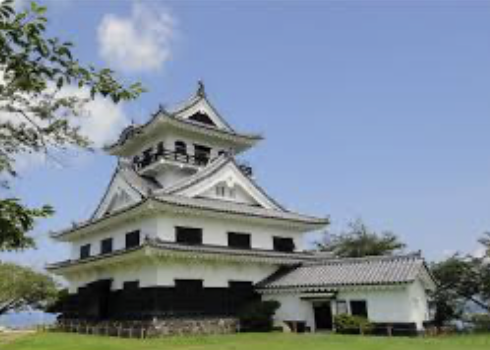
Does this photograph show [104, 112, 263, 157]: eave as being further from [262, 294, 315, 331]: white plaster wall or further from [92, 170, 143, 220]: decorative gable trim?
[262, 294, 315, 331]: white plaster wall

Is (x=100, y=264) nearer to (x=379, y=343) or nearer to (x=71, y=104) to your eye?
(x=379, y=343)

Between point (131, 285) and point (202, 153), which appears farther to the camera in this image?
point (202, 153)

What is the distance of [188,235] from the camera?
26.3 meters

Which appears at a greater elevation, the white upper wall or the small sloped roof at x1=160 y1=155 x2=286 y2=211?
the small sloped roof at x1=160 y1=155 x2=286 y2=211

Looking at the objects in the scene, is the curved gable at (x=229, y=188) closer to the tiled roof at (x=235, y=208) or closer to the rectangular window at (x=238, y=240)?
the tiled roof at (x=235, y=208)

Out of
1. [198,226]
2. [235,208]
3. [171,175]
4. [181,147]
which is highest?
[181,147]

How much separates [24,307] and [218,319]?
72.4 ft

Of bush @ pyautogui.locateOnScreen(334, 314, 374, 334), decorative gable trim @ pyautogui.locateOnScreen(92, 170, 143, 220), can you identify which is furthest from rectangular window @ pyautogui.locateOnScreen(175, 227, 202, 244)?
bush @ pyautogui.locateOnScreen(334, 314, 374, 334)

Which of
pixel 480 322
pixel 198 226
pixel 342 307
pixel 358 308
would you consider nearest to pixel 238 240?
pixel 198 226

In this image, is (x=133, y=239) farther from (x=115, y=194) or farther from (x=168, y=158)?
(x=168, y=158)

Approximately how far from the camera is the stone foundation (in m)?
22.8

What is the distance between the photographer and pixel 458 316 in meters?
28.0

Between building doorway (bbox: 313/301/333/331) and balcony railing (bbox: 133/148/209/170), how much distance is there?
12.4 metres

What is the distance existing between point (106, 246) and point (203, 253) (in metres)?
8.66
